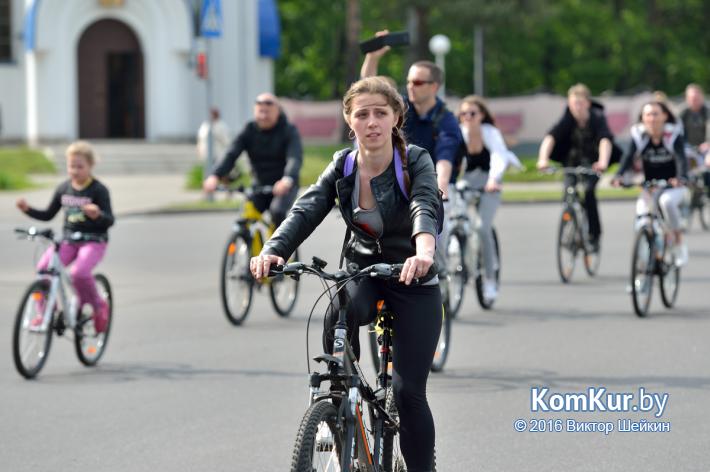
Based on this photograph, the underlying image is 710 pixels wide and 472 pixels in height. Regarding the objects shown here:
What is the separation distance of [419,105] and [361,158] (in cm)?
420

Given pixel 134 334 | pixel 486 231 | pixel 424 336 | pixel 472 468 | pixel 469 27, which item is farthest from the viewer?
pixel 469 27

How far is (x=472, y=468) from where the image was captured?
20.7 ft

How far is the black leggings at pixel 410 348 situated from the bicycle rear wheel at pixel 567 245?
8598 mm

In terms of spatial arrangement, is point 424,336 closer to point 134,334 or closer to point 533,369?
point 533,369

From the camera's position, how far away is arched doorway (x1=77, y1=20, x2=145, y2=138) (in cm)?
3869

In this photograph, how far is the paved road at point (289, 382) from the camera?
6.63m

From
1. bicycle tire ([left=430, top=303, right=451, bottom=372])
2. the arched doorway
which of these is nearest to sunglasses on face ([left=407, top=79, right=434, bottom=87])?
bicycle tire ([left=430, top=303, right=451, bottom=372])

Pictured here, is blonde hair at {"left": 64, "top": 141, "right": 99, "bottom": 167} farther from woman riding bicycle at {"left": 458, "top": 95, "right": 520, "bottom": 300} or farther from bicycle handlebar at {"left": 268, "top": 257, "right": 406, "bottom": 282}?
bicycle handlebar at {"left": 268, "top": 257, "right": 406, "bottom": 282}

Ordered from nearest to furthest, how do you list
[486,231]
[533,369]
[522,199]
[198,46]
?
1. [533,369]
2. [486,231]
3. [522,199]
4. [198,46]

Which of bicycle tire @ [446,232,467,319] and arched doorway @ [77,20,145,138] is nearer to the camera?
bicycle tire @ [446,232,467,319]

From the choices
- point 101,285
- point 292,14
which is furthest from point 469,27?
point 101,285

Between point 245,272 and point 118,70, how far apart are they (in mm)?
28996

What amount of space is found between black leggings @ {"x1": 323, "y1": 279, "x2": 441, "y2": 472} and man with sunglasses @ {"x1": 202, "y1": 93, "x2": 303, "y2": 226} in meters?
6.39

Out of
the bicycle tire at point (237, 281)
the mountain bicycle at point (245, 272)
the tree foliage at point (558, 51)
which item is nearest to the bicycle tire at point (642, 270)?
the mountain bicycle at point (245, 272)
